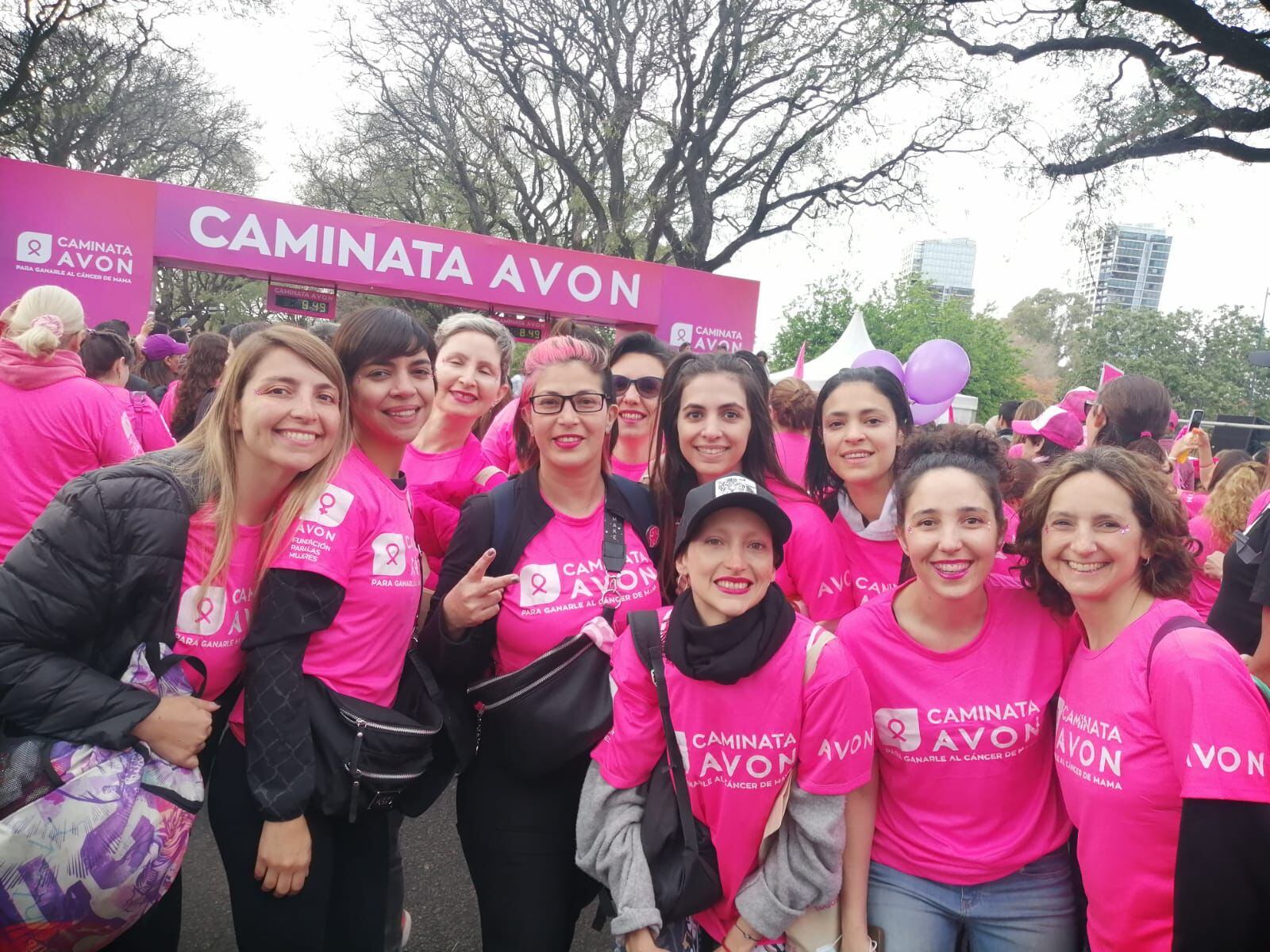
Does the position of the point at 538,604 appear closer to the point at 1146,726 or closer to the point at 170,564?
the point at 170,564

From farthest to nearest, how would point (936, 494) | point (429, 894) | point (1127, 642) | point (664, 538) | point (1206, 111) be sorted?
point (1206, 111) < point (429, 894) < point (664, 538) < point (936, 494) < point (1127, 642)

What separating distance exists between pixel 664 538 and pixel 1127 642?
50.9 inches

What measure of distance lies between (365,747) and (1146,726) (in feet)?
6.14

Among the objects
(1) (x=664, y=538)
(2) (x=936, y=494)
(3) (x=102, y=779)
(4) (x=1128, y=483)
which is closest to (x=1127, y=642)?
(4) (x=1128, y=483)

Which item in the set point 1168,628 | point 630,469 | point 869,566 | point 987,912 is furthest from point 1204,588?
point 630,469

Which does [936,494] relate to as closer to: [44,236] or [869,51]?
[44,236]

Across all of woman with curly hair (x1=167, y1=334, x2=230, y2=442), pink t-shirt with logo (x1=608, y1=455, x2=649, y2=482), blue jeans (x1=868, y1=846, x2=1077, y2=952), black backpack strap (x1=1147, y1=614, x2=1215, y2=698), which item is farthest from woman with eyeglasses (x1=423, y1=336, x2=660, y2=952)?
woman with curly hair (x1=167, y1=334, x2=230, y2=442)

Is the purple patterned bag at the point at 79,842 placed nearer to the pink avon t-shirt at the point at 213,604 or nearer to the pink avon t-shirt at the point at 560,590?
the pink avon t-shirt at the point at 213,604

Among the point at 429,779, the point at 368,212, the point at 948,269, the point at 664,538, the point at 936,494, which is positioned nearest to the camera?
the point at 936,494

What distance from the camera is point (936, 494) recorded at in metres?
2.08

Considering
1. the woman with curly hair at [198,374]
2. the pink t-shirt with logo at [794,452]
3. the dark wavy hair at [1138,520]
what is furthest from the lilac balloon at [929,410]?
the woman with curly hair at [198,374]

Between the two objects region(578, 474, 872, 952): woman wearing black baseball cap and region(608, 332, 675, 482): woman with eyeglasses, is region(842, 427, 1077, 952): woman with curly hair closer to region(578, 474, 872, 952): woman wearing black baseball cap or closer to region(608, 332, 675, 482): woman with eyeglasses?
region(578, 474, 872, 952): woman wearing black baseball cap

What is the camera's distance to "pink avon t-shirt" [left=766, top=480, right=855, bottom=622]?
2.49m

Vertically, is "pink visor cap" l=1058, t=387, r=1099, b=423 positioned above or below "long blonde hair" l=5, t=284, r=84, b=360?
above
